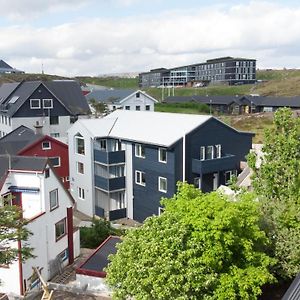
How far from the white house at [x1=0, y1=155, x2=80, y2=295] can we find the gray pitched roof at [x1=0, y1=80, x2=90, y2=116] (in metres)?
29.3

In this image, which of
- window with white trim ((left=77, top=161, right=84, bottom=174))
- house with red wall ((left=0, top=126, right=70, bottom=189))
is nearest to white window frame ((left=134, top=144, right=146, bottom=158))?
window with white trim ((left=77, top=161, right=84, bottom=174))

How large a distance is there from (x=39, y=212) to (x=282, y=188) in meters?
12.7

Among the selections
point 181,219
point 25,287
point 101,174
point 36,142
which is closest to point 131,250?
point 181,219

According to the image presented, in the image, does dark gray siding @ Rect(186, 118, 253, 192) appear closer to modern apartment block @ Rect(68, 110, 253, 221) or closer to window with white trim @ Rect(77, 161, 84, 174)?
modern apartment block @ Rect(68, 110, 253, 221)

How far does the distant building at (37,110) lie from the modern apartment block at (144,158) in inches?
592

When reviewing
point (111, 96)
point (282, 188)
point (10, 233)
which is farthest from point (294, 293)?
point (111, 96)

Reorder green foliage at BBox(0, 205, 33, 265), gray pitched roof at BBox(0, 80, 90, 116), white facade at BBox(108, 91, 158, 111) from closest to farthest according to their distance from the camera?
green foliage at BBox(0, 205, 33, 265)
gray pitched roof at BBox(0, 80, 90, 116)
white facade at BBox(108, 91, 158, 111)

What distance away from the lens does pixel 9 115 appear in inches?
2050

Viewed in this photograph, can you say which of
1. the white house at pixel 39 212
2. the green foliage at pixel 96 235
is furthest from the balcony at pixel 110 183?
the white house at pixel 39 212

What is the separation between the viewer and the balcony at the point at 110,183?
3478 centimetres

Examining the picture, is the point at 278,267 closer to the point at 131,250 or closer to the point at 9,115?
the point at 131,250

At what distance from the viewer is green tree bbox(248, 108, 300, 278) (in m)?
15.8

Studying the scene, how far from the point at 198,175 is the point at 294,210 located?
51.7ft

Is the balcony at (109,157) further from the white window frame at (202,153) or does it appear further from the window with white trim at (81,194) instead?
the white window frame at (202,153)
